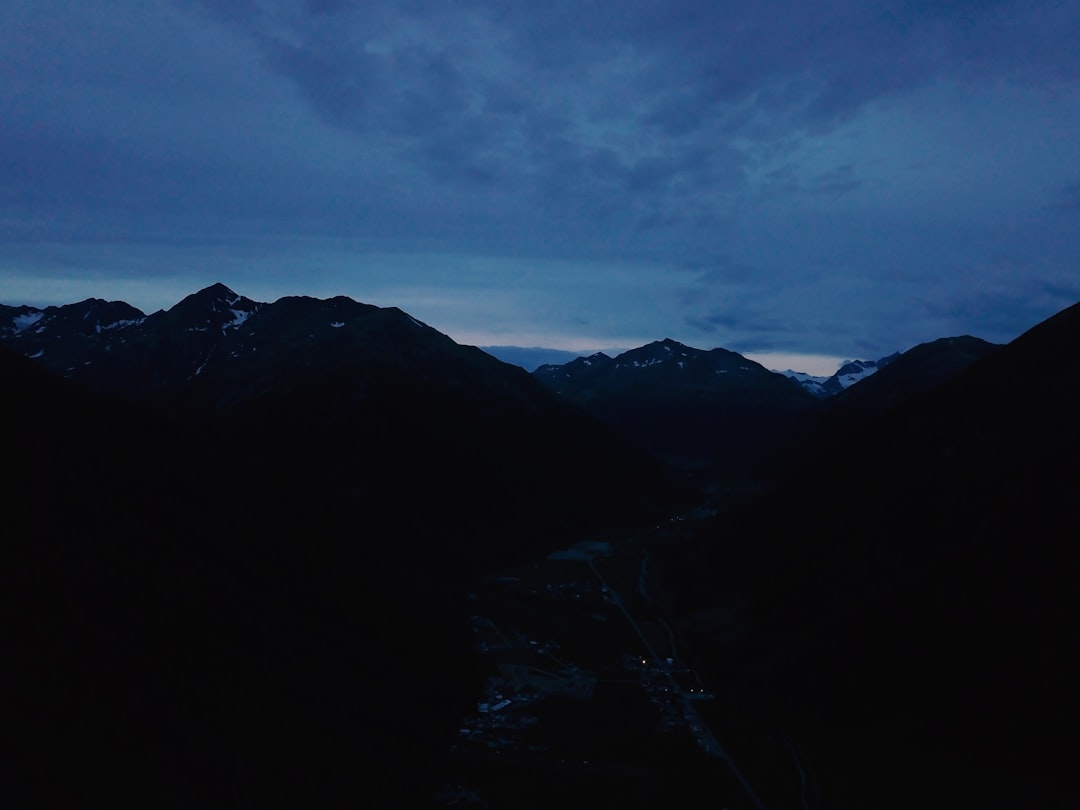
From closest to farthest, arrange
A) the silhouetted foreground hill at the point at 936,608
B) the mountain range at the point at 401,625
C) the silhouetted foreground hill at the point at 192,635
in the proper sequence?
the silhouetted foreground hill at the point at 192,635 < the mountain range at the point at 401,625 < the silhouetted foreground hill at the point at 936,608

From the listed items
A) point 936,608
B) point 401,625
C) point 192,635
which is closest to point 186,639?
point 192,635

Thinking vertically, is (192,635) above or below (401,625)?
above

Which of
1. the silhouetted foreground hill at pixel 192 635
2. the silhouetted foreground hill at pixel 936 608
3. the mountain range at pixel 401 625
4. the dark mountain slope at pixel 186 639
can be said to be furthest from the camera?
the silhouetted foreground hill at pixel 936 608

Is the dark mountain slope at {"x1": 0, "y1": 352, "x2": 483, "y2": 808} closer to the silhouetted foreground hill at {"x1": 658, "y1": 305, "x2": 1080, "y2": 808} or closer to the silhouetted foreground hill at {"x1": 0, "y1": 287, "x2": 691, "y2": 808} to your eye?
the silhouetted foreground hill at {"x1": 0, "y1": 287, "x2": 691, "y2": 808}

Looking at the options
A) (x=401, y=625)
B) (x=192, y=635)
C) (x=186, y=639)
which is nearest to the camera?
(x=186, y=639)

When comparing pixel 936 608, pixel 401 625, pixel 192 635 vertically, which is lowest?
pixel 401 625

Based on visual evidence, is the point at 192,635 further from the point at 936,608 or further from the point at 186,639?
the point at 936,608

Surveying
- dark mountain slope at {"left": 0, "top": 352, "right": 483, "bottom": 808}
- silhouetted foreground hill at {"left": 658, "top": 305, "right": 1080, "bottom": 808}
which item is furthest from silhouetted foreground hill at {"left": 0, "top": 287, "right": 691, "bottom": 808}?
silhouetted foreground hill at {"left": 658, "top": 305, "right": 1080, "bottom": 808}

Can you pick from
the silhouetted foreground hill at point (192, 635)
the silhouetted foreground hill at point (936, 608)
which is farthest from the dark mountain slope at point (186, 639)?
the silhouetted foreground hill at point (936, 608)

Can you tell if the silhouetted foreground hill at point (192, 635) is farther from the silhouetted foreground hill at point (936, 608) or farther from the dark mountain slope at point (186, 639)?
the silhouetted foreground hill at point (936, 608)
